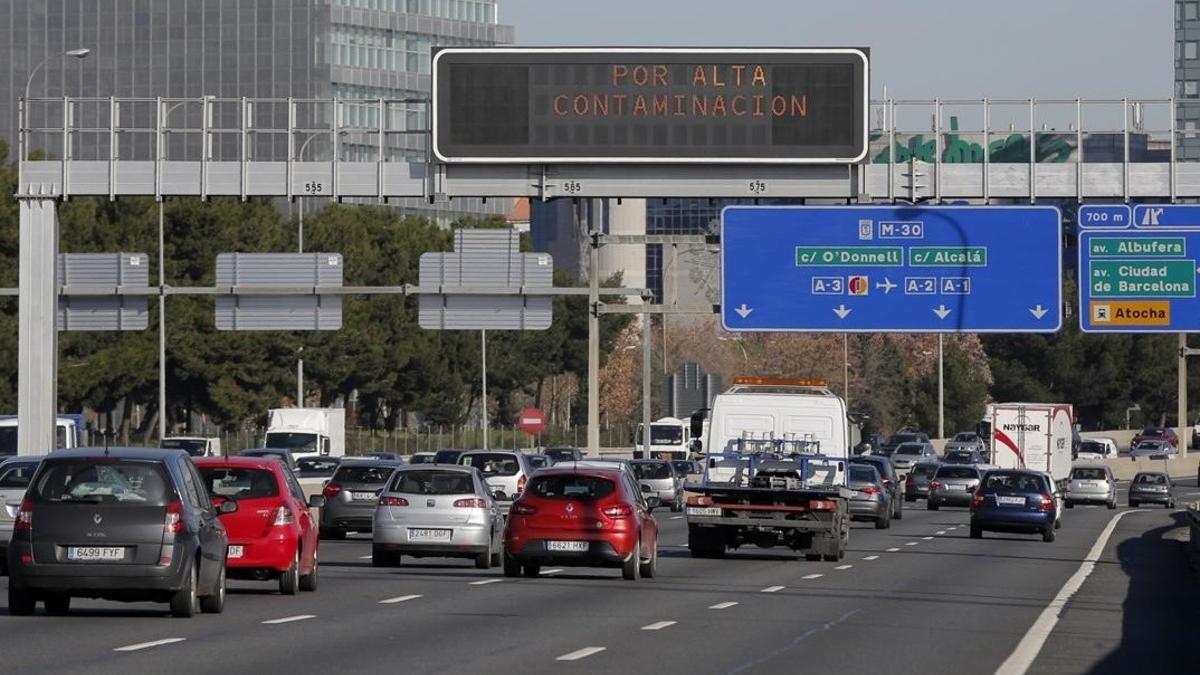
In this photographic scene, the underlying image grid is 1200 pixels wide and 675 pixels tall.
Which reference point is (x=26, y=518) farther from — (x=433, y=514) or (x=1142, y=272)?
(x=1142, y=272)

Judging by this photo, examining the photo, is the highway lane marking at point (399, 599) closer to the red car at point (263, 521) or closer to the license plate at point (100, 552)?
the red car at point (263, 521)

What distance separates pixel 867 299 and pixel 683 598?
1958cm

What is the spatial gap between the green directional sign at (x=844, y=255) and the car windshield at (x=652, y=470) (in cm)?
1851

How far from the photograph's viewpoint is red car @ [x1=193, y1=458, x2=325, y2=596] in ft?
82.5

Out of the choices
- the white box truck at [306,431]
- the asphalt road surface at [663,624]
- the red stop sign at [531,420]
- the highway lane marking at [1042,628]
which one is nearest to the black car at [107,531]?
the asphalt road surface at [663,624]

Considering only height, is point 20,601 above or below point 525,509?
below

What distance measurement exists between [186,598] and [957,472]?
171 ft

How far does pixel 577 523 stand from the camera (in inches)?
1181

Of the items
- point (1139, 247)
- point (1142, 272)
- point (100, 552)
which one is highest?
point (1139, 247)

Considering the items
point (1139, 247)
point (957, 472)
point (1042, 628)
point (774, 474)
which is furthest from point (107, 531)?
point (957, 472)

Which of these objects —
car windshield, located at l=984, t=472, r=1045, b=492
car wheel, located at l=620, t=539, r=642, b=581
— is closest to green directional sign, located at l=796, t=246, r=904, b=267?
car windshield, located at l=984, t=472, r=1045, b=492

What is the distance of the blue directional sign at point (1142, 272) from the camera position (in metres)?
44.6

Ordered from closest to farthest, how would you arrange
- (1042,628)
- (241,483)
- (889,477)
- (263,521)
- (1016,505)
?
(1042,628)
(263,521)
(241,483)
(1016,505)
(889,477)

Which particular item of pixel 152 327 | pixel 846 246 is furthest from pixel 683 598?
pixel 152 327
